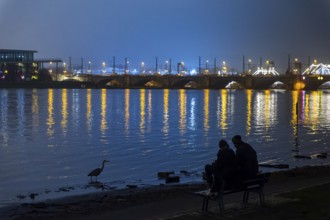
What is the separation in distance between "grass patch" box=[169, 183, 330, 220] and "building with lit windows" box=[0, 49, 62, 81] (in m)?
190

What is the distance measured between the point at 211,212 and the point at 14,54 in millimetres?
194397

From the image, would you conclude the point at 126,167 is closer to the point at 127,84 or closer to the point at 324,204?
the point at 324,204

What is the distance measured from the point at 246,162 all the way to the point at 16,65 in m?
192

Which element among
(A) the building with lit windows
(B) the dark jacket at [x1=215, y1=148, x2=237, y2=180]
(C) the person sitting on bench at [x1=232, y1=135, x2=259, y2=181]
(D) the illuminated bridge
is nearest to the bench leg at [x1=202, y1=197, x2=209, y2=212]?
(B) the dark jacket at [x1=215, y1=148, x2=237, y2=180]

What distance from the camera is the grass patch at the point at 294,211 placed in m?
10.3

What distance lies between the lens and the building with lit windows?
7628 inches

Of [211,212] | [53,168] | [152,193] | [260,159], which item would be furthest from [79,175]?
[211,212]

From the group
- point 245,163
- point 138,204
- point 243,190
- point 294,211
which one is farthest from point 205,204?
point 138,204

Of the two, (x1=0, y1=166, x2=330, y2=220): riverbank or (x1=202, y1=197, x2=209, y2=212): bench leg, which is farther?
(x1=0, y1=166, x2=330, y2=220): riverbank

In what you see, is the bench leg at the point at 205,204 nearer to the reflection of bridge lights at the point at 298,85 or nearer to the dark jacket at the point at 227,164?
the dark jacket at the point at 227,164

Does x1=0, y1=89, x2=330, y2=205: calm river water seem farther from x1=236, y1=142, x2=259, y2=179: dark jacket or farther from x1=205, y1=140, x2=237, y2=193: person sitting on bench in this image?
x1=236, y1=142, x2=259, y2=179: dark jacket

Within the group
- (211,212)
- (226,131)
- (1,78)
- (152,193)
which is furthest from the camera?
(1,78)

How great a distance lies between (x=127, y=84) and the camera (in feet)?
655

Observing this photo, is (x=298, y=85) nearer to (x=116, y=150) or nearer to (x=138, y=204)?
(x=116, y=150)
